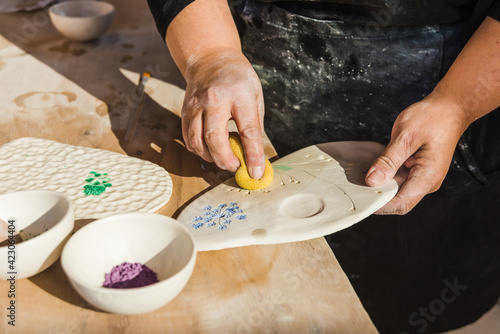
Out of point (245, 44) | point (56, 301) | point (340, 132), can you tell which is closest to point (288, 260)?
point (56, 301)

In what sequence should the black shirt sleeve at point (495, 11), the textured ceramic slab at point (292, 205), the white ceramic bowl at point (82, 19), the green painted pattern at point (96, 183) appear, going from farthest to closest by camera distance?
the white ceramic bowl at point (82, 19) < the black shirt sleeve at point (495, 11) < the green painted pattern at point (96, 183) < the textured ceramic slab at point (292, 205)

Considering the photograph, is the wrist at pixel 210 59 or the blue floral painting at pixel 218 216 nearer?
the blue floral painting at pixel 218 216

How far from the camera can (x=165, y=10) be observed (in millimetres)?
1427

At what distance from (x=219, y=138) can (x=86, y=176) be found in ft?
1.16

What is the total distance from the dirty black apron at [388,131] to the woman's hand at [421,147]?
0.77 feet

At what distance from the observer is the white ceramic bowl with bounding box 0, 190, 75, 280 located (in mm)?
823

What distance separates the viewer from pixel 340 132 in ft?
5.20

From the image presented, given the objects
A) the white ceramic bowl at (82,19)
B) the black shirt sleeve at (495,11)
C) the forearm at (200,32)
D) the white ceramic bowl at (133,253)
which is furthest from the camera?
the white ceramic bowl at (82,19)

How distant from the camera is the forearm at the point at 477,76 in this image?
48.4 inches

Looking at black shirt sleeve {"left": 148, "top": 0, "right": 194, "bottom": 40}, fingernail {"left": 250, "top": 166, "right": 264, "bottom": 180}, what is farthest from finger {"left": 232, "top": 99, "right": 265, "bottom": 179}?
black shirt sleeve {"left": 148, "top": 0, "right": 194, "bottom": 40}

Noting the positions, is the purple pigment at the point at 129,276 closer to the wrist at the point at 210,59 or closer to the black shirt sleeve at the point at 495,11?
the wrist at the point at 210,59

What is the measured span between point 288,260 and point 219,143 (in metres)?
0.35

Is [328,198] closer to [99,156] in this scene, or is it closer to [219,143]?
[219,143]

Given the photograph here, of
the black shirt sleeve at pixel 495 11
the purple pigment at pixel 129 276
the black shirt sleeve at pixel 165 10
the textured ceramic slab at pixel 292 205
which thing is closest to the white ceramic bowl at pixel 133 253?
the purple pigment at pixel 129 276
